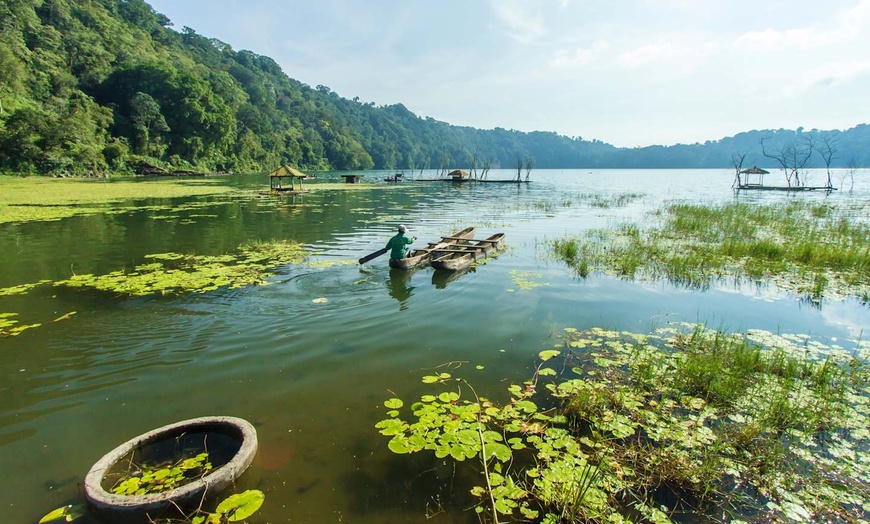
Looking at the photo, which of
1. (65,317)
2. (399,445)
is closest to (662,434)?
(399,445)

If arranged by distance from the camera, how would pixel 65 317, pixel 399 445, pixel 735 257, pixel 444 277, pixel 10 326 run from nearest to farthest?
pixel 399 445 → pixel 10 326 → pixel 65 317 → pixel 444 277 → pixel 735 257

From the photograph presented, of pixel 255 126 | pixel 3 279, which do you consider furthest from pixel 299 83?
pixel 3 279

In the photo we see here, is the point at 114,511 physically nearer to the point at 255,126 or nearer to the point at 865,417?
the point at 865,417

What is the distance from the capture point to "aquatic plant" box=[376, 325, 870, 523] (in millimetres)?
3031

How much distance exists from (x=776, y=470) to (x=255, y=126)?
3784 inches

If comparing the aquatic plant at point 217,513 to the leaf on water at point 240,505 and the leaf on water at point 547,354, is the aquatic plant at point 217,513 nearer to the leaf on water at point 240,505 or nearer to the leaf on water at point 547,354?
the leaf on water at point 240,505

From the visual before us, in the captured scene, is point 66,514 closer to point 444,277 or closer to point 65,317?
point 65,317

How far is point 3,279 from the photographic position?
809 centimetres

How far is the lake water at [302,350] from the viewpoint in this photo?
3.22 m

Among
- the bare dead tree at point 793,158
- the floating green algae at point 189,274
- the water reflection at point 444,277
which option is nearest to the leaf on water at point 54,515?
the floating green algae at point 189,274

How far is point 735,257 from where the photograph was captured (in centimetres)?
1094

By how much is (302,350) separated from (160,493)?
8.83ft

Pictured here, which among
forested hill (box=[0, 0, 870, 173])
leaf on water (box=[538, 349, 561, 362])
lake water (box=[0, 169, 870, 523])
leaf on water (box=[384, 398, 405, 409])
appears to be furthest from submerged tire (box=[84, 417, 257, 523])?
forested hill (box=[0, 0, 870, 173])

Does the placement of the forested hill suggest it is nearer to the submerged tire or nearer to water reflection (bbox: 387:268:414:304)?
water reflection (bbox: 387:268:414:304)
